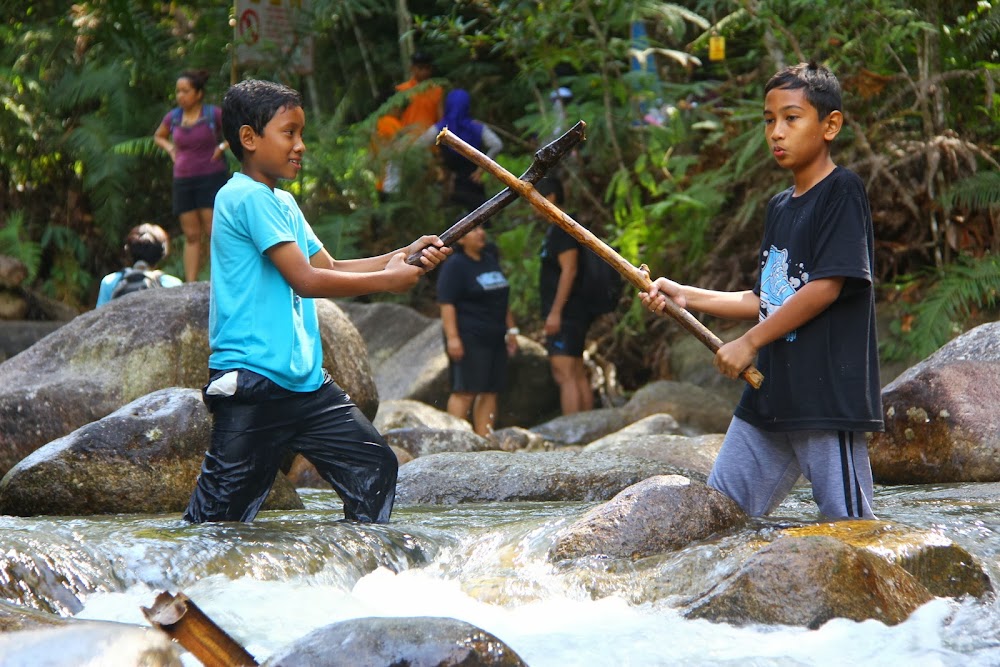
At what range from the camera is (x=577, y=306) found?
9.82 meters

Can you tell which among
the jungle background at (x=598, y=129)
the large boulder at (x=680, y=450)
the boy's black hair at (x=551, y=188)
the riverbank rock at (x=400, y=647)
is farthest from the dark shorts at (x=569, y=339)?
the riverbank rock at (x=400, y=647)

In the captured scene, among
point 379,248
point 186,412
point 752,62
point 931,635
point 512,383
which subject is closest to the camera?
point 931,635

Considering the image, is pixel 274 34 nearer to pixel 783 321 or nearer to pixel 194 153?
pixel 194 153

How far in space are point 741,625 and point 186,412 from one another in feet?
10.3

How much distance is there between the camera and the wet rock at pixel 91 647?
2760 millimetres

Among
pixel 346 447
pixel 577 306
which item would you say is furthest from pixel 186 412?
pixel 577 306

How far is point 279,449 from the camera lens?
4.64 meters

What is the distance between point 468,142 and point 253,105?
23.9ft

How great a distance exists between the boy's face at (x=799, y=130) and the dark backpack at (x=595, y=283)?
17.6 feet

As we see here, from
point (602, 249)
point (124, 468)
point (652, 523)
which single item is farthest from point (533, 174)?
point (124, 468)

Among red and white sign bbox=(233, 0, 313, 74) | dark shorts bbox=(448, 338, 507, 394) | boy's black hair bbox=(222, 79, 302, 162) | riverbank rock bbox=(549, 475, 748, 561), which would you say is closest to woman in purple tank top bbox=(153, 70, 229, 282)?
red and white sign bbox=(233, 0, 313, 74)

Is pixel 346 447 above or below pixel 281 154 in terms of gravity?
below

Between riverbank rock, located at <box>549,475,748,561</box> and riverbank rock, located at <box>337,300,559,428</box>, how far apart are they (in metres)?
6.38

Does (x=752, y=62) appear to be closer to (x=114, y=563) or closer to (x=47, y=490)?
(x=47, y=490)
